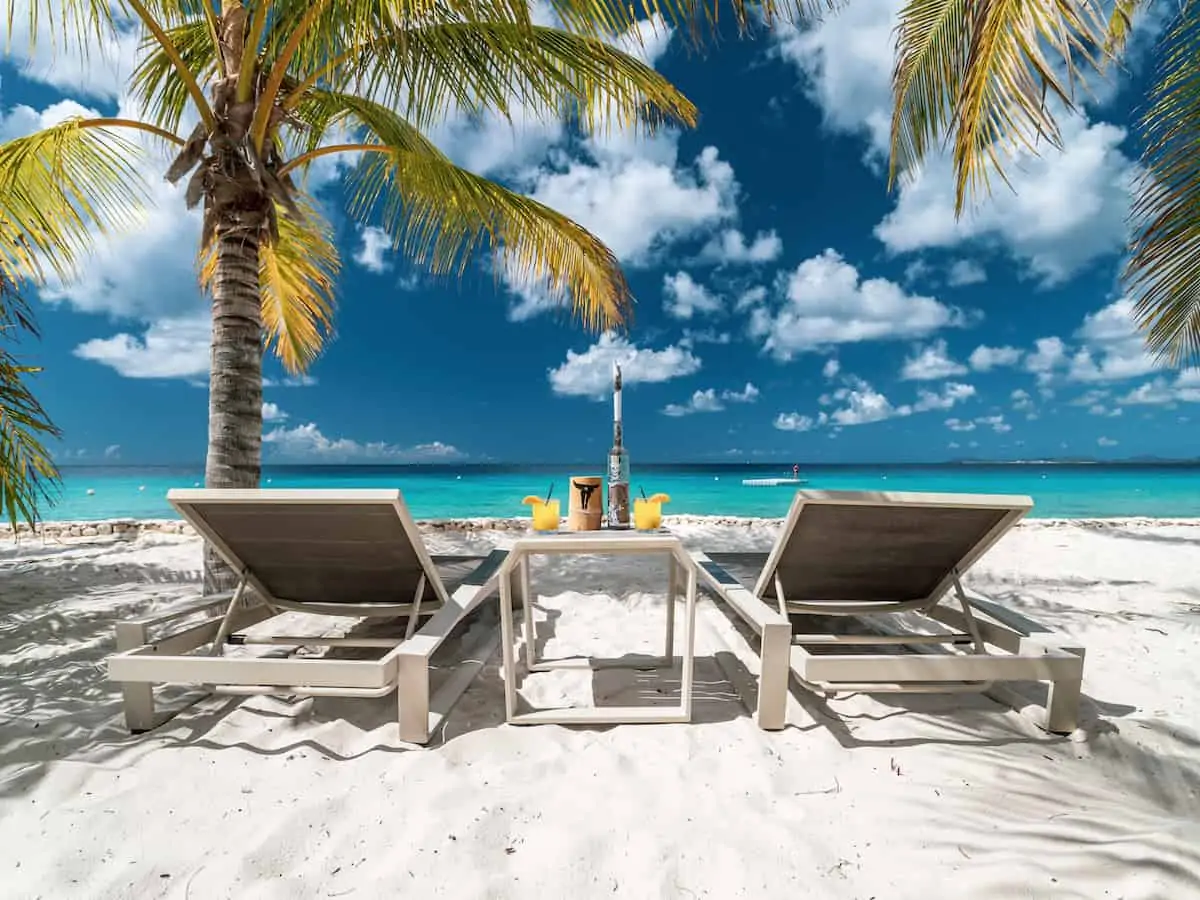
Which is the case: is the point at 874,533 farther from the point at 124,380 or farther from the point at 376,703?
the point at 124,380

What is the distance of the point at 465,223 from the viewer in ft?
13.3

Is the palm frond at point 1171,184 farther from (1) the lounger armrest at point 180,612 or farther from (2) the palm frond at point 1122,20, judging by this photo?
(1) the lounger armrest at point 180,612

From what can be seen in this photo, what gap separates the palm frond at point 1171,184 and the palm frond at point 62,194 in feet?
19.8

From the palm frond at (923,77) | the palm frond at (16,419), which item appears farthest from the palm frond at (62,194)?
the palm frond at (923,77)

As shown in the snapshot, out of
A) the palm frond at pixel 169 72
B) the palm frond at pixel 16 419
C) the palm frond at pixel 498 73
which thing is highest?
the palm frond at pixel 169 72

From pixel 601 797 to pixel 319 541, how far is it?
1.33 m

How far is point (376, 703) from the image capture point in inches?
78.9

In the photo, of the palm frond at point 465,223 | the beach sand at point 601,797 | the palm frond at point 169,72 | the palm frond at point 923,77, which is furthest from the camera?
the palm frond at point 169,72

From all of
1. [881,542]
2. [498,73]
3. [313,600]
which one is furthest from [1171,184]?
[313,600]

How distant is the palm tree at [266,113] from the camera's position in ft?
8.62

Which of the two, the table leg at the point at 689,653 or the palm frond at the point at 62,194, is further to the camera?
the palm frond at the point at 62,194

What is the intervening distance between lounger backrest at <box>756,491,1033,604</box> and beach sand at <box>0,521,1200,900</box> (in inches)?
17.5

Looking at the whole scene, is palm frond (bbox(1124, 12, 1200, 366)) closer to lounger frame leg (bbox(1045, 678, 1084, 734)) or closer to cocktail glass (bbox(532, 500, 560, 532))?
lounger frame leg (bbox(1045, 678, 1084, 734))

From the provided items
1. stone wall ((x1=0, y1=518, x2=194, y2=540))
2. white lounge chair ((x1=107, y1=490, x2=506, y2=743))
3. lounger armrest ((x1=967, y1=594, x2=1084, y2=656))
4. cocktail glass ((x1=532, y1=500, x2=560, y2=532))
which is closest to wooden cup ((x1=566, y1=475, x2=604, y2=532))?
cocktail glass ((x1=532, y1=500, x2=560, y2=532))
